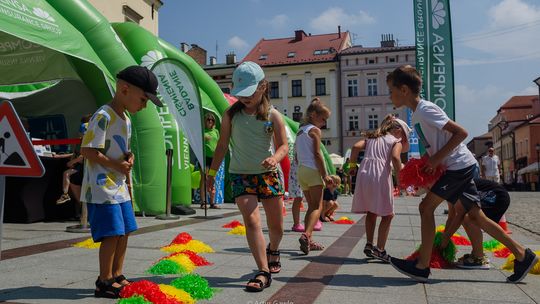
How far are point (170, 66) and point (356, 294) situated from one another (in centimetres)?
671

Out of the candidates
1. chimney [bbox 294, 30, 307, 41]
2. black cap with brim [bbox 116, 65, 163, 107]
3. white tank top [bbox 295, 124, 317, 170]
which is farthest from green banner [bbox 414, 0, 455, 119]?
chimney [bbox 294, 30, 307, 41]

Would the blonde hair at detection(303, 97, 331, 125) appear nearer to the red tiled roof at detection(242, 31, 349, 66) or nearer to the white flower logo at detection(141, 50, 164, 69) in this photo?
the white flower logo at detection(141, 50, 164, 69)

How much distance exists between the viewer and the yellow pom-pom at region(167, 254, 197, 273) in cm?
427

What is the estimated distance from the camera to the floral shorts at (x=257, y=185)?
146 inches

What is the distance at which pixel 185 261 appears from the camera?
438 centimetres

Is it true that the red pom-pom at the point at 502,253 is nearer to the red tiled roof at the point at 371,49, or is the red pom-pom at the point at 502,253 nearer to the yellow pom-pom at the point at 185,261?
the yellow pom-pom at the point at 185,261

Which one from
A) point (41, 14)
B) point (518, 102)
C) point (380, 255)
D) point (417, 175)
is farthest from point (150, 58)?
point (518, 102)

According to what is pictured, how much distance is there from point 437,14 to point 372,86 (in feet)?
127

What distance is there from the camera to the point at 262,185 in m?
3.71

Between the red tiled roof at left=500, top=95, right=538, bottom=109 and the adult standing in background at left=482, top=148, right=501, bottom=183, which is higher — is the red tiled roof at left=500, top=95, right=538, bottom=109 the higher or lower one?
the higher one

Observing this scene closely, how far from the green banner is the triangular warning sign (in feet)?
28.0

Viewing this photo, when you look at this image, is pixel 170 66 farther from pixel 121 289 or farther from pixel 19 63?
pixel 121 289

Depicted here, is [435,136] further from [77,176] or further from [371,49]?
[371,49]

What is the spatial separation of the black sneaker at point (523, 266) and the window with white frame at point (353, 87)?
4613cm
